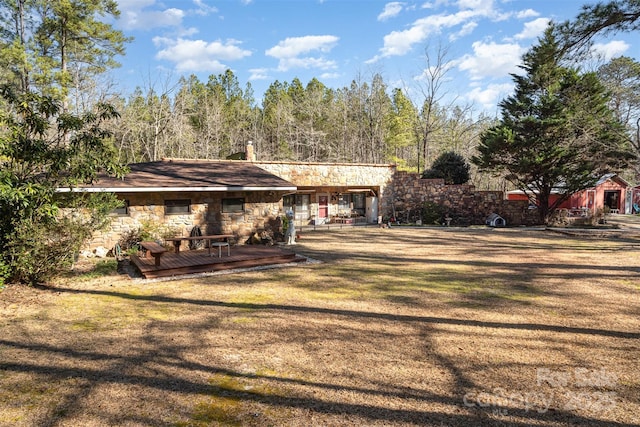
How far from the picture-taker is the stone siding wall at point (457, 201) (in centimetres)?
2012

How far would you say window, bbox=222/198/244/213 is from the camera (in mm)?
12156

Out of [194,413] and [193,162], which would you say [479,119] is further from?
[194,413]

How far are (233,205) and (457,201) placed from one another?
45.9 feet

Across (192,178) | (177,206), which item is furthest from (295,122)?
(177,206)

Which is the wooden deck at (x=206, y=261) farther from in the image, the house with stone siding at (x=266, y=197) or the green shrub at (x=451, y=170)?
the green shrub at (x=451, y=170)

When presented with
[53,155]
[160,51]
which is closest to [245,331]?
[53,155]

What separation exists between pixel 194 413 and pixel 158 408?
348 millimetres

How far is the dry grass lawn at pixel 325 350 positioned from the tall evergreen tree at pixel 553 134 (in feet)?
38.1

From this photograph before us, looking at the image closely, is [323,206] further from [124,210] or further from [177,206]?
[124,210]

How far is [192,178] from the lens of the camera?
11.9 m

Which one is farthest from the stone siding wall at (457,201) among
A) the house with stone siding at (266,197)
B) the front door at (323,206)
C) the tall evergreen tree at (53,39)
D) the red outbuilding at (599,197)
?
the tall evergreen tree at (53,39)

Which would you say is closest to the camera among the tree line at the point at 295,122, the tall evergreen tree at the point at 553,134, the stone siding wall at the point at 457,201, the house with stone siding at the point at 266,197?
the house with stone siding at the point at 266,197

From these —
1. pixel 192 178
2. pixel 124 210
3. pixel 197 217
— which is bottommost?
pixel 197 217

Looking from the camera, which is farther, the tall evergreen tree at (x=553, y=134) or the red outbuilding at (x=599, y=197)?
the red outbuilding at (x=599, y=197)
